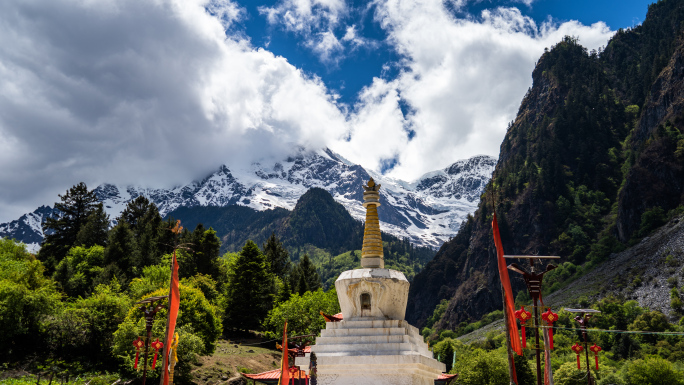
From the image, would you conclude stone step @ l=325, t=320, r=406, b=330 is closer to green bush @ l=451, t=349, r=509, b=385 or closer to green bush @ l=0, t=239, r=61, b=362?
green bush @ l=0, t=239, r=61, b=362

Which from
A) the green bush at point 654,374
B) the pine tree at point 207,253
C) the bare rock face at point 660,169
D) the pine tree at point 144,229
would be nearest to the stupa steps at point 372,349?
the pine tree at point 144,229

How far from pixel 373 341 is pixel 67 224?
85.7 m

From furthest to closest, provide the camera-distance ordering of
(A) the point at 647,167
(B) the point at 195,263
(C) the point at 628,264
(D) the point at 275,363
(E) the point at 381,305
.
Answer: (A) the point at 647,167, (C) the point at 628,264, (B) the point at 195,263, (D) the point at 275,363, (E) the point at 381,305

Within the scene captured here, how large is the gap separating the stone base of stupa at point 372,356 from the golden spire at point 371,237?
3.17 m

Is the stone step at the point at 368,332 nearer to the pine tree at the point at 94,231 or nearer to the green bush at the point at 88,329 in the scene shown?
the green bush at the point at 88,329

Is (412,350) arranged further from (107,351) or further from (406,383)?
(107,351)

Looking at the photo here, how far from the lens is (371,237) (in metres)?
27.6

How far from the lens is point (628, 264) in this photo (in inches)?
5659

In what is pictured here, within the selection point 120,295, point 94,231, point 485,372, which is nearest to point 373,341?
point 120,295

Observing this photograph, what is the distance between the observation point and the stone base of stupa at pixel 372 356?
23.5 m

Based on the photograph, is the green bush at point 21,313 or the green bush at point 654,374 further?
the green bush at point 654,374

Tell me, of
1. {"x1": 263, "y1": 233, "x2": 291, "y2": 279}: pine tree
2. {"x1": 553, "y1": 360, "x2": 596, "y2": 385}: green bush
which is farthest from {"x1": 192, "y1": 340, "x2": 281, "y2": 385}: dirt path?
{"x1": 553, "y1": 360, "x2": 596, "y2": 385}: green bush

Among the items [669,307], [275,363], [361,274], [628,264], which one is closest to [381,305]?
[361,274]

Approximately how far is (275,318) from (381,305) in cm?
4892
